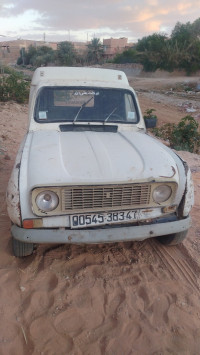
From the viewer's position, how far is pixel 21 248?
3.09m

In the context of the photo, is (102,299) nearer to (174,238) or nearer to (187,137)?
(174,238)

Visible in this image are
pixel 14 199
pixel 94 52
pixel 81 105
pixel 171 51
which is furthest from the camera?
pixel 94 52

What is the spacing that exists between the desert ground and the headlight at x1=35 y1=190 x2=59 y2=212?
740 mm

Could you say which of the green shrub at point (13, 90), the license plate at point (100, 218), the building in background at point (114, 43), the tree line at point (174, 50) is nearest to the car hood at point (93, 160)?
the license plate at point (100, 218)

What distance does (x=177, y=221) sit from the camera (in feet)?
9.84

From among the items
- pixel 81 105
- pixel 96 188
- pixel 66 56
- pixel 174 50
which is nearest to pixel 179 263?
pixel 96 188

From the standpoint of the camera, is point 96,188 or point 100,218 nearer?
point 96,188

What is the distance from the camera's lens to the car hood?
2.72 m

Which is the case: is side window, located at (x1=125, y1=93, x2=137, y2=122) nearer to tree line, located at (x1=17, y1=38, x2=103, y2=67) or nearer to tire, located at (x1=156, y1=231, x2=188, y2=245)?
tire, located at (x1=156, y1=231, x2=188, y2=245)

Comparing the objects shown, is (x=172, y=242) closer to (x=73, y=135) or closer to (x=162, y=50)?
(x=73, y=135)

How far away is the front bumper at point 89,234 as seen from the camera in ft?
9.02

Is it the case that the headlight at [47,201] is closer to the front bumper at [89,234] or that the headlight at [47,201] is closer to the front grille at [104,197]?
the front grille at [104,197]

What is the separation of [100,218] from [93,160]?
555 mm

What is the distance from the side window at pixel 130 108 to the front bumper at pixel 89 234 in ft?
5.94
